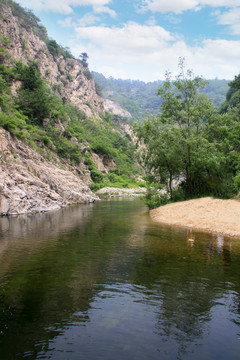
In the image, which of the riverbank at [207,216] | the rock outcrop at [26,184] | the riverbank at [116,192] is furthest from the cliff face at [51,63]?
the riverbank at [207,216]

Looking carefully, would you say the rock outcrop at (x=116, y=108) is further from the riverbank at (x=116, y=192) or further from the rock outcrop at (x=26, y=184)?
the rock outcrop at (x=26, y=184)

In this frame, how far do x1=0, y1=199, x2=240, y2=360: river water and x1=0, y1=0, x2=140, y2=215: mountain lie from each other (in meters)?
17.4

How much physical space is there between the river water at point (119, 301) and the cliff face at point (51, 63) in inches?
2098

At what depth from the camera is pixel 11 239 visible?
15031mm

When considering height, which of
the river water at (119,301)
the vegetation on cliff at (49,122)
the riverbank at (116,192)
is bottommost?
the riverbank at (116,192)

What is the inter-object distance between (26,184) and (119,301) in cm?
2519

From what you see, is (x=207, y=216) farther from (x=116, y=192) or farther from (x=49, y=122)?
(x=116, y=192)

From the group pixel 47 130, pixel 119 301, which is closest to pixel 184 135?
pixel 119 301

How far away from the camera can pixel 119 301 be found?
740 cm

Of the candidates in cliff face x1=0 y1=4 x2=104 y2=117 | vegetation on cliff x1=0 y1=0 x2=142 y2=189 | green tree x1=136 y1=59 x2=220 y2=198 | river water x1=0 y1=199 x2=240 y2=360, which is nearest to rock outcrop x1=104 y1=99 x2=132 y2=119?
cliff face x1=0 y1=4 x2=104 y2=117

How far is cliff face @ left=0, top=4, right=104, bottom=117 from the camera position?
68.8 m

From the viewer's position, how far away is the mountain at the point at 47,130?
105 feet

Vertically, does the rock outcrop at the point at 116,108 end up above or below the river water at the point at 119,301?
above

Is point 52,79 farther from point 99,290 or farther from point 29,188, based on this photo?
point 99,290
